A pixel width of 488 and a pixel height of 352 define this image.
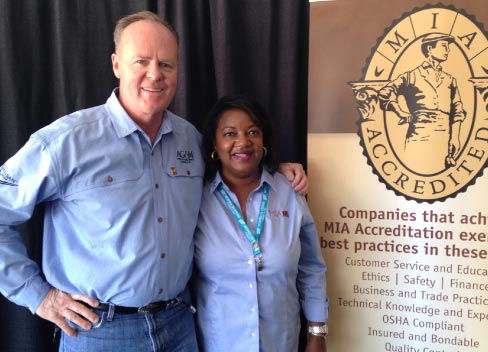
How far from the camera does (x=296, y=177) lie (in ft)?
5.28

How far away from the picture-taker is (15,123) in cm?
193

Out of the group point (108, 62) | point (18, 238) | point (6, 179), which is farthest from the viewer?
point (108, 62)

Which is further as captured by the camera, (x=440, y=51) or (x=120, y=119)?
(x=440, y=51)

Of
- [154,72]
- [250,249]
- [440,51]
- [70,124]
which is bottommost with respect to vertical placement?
[250,249]

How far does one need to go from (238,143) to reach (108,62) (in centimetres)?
102

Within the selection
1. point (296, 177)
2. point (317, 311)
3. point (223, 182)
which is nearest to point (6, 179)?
point (223, 182)

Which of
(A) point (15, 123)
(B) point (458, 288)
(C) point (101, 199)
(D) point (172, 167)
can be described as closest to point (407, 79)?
(B) point (458, 288)

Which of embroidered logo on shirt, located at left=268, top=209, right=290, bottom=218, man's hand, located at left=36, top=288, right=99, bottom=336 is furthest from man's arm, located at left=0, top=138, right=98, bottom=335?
embroidered logo on shirt, located at left=268, top=209, right=290, bottom=218

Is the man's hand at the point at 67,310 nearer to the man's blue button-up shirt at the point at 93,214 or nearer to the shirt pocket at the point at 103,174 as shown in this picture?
the man's blue button-up shirt at the point at 93,214

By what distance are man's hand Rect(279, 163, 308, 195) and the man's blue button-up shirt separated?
0.51 m

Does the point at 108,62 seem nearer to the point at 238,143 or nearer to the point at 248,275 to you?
the point at 238,143

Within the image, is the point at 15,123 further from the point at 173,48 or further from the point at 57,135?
the point at 173,48

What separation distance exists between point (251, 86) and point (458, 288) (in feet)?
4.26

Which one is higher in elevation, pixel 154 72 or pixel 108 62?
pixel 108 62
